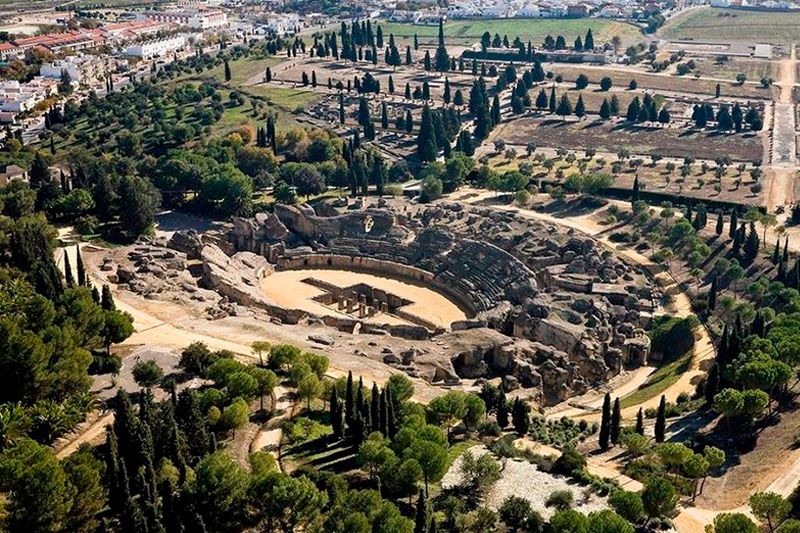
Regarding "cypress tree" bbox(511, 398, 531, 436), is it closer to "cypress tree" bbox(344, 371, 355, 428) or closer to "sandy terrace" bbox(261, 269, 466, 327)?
"cypress tree" bbox(344, 371, 355, 428)

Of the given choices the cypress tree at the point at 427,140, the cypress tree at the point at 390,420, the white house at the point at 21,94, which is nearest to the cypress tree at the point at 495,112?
the cypress tree at the point at 427,140

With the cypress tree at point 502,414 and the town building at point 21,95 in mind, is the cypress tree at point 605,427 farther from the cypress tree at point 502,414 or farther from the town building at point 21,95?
the town building at point 21,95

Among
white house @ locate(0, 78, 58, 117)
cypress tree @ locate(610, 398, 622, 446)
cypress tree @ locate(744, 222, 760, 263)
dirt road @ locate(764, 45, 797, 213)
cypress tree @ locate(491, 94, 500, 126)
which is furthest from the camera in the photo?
white house @ locate(0, 78, 58, 117)

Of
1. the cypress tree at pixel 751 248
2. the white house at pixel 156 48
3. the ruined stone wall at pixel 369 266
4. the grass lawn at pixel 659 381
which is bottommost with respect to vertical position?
the grass lawn at pixel 659 381

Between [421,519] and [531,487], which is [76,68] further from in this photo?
[421,519]

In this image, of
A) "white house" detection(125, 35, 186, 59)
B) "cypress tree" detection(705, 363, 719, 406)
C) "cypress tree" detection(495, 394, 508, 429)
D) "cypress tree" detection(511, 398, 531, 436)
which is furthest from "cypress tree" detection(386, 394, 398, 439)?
"white house" detection(125, 35, 186, 59)
